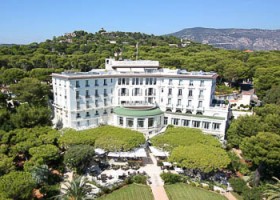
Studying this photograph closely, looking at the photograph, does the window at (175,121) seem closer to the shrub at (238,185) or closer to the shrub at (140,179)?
the shrub at (238,185)

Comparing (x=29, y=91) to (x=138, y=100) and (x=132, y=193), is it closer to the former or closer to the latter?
(x=138, y=100)

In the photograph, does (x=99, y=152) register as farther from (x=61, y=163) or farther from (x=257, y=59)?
(x=257, y=59)

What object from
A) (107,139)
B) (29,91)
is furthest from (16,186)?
(29,91)

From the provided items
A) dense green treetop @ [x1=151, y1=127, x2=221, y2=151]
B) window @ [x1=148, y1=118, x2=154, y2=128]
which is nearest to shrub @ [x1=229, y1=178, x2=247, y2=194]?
dense green treetop @ [x1=151, y1=127, x2=221, y2=151]

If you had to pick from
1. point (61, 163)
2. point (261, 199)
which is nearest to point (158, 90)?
point (61, 163)

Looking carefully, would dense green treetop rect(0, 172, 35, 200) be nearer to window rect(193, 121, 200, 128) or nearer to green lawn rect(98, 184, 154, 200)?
green lawn rect(98, 184, 154, 200)
